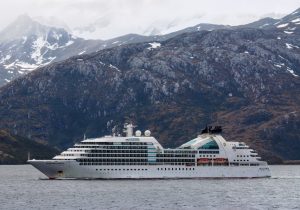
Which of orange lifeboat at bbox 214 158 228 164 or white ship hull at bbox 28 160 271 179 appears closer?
white ship hull at bbox 28 160 271 179

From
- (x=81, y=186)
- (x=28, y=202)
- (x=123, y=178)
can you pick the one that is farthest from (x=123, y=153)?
(x=28, y=202)

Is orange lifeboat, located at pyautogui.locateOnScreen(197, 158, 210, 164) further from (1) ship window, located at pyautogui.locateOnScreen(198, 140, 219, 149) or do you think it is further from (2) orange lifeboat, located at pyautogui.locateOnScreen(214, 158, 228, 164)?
(1) ship window, located at pyautogui.locateOnScreen(198, 140, 219, 149)

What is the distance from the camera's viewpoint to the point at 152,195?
14662cm

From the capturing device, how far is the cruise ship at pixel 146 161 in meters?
183

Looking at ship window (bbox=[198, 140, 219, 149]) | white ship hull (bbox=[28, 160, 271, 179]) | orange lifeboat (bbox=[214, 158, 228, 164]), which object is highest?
ship window (bbox=[198, 140, 219, 149])

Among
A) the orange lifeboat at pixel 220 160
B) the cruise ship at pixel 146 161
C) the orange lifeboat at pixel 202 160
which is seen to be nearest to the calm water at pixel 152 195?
the cruise ship at pixel 146 161

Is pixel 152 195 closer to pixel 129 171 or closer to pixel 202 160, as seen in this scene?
pixel 129 171

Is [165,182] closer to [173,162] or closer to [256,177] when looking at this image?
[173,162]

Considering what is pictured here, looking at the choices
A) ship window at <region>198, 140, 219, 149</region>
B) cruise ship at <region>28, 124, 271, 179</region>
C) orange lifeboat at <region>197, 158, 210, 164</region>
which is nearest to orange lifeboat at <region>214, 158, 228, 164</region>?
cruise ship at <region>28, 124, 271, 179</region>

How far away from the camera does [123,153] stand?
186 meters

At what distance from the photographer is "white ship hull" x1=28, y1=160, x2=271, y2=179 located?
183 m

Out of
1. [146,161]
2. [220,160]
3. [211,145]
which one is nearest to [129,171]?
[146,161]

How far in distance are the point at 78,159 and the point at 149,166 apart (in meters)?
18.3

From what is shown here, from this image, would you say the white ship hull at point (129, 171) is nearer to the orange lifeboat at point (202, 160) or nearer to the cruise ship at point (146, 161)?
the cruise ship at point (146, 161)
